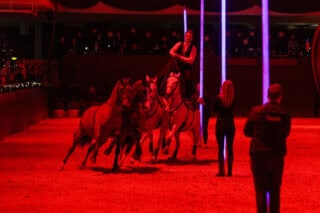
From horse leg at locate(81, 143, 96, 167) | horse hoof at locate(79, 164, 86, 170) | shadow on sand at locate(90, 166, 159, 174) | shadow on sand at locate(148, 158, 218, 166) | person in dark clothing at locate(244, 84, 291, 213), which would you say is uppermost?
person in dark clothing at locate(244, 84, 291, 213)

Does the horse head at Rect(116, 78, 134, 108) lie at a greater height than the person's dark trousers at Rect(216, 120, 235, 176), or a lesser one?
greater

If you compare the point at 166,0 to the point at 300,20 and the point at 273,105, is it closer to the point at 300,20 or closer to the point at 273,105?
the point at 300,20

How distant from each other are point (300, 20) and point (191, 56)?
23.4 meters

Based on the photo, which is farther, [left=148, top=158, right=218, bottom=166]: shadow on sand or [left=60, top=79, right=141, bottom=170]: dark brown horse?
[left=148, top=158, right=218, bottom=166]: shadow on sand

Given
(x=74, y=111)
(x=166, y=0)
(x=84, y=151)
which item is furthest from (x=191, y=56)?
(x=166, y=0)

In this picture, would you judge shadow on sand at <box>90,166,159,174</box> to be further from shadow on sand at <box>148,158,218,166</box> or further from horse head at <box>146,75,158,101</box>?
horse head at <box>146,75,158,101</box>

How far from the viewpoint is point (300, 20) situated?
141ft

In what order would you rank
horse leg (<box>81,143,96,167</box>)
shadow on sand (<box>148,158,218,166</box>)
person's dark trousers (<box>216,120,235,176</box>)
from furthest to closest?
shadow on sand (<box>148,158,218,166</box>) → horse leg (<box>81,143,96,167</box>) → person's dark trousers (<box>216,120,235,176</box>)

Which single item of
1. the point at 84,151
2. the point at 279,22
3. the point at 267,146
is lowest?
the point at 84,151

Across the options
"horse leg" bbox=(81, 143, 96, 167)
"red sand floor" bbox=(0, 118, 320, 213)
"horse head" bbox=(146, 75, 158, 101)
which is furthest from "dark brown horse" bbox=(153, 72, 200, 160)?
"horse leg" bbox=(81, 143, 96, 167)

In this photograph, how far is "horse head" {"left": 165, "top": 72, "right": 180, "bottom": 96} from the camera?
1981 centimetres

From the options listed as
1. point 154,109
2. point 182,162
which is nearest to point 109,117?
point 154,109

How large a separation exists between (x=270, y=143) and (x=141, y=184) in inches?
236

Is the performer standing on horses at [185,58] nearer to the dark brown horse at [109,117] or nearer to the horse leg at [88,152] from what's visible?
the dark brown horse at [109,117]
